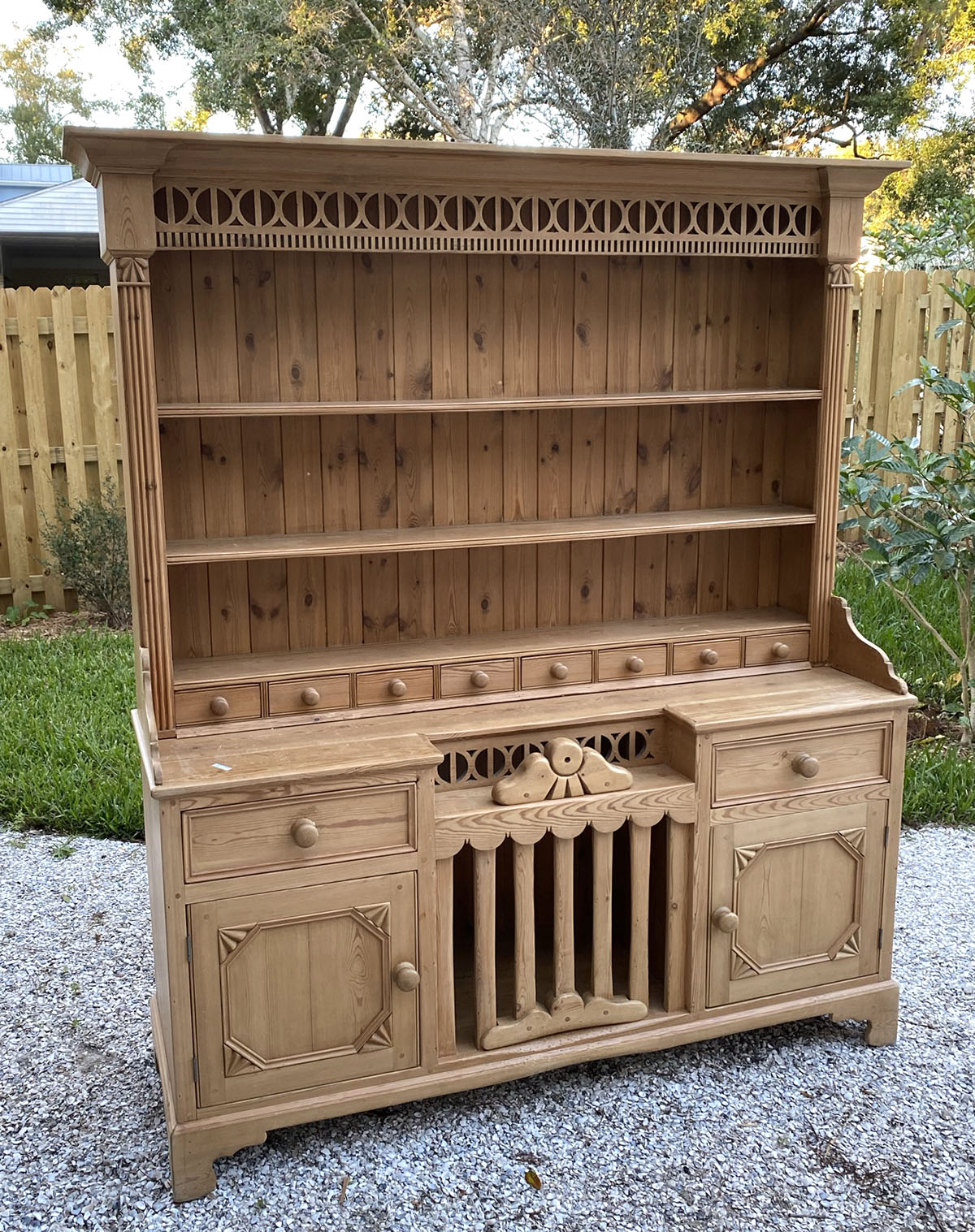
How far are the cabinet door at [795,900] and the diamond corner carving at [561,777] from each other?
0.30 meters

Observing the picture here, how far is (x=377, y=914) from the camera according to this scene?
239cm

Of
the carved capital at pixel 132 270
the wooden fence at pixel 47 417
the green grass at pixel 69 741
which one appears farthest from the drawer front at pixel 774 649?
the wooden fence at pixel 47 417

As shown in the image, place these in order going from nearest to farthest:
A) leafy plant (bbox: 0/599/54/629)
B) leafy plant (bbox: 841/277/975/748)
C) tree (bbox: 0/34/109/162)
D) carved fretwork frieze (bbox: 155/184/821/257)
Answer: carved fretwork frieze (bbox: 155/184/821/257) < leafy plant (bbox: 841/277/975/748) < leafy plant (bbox: 0/599/54/629) < tree (bbox: 0/34/109/162)

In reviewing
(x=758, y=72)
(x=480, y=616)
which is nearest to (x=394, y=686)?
(x=480, y=616)

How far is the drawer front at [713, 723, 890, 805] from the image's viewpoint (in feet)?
8.64

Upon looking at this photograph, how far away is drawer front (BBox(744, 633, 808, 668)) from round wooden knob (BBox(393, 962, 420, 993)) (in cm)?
119

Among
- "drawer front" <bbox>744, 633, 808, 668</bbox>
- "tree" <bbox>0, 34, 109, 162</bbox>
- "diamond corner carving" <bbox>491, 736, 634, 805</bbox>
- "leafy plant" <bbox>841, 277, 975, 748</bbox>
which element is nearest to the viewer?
"diamond corner carving" <bbox>491, 736, 634, 805</bbox>

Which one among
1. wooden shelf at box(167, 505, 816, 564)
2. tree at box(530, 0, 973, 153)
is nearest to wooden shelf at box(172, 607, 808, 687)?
wooden shelf at box(167, 505, 816, 564)

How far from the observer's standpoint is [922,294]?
6605 mm

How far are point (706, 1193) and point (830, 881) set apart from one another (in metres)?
0.79

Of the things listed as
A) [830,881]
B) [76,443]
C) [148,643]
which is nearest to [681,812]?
[830,881]

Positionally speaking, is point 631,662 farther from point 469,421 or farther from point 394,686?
point 469,421

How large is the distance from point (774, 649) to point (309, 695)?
1.22m

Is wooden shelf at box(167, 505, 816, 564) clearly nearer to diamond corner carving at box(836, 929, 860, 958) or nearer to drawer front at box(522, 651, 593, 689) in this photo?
drawer front at box(522, 651, 593, 689)
